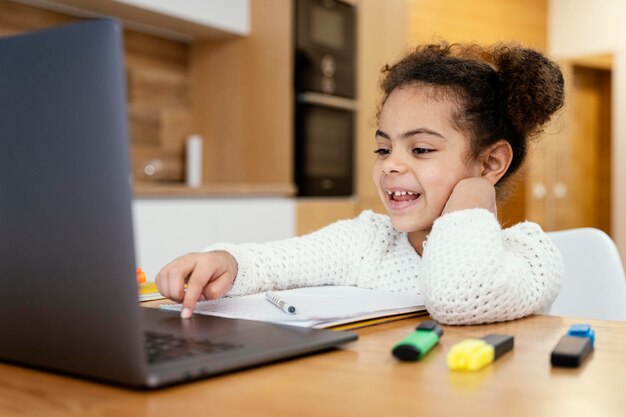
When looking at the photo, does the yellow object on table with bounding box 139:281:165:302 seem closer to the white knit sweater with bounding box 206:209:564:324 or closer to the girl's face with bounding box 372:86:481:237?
the white knit sweater with bounding box 206:209:564:324

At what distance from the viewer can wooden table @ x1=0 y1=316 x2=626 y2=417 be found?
556 millimetres

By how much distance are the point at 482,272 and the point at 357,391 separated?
39 cm

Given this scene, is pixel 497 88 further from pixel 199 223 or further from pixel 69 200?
pixel 199 223

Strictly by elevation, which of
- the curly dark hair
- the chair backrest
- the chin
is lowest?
the chair backrest

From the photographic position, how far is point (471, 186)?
1160 millimetres

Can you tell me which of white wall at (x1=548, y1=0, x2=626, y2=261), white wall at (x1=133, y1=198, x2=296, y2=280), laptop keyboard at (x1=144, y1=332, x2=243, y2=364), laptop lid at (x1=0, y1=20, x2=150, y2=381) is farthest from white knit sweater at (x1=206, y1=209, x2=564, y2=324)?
white wall at (x1=548, y1=0, x2=626, y2=261)

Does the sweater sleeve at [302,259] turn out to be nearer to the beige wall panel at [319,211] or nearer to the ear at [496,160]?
the ear at [496,160]

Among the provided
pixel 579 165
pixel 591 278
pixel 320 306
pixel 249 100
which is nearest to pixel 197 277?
pixel 320 306

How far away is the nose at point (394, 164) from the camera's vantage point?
127cm

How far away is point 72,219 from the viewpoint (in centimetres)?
57

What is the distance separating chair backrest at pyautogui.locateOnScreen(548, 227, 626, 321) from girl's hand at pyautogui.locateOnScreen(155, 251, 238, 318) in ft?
2.08

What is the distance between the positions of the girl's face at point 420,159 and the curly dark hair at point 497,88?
0.08 feet

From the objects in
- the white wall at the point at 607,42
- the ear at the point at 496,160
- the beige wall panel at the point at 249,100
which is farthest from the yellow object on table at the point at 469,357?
the white wall at the point at 607,42

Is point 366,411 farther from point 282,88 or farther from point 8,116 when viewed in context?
point 282,88
